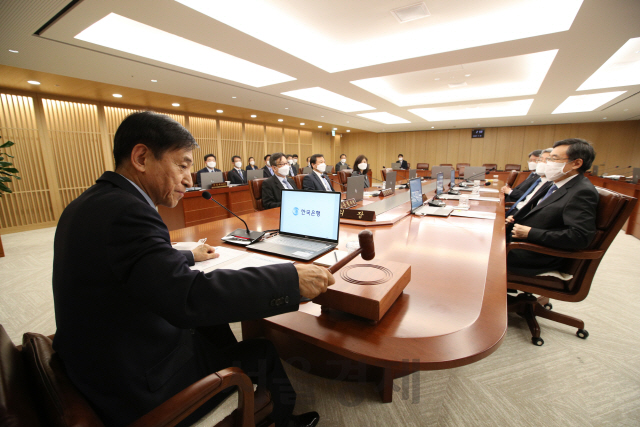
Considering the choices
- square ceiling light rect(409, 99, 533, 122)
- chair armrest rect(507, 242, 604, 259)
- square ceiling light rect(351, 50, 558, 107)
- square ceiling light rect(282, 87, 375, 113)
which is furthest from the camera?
square ceiling light rect(409, 99, 533, 122)

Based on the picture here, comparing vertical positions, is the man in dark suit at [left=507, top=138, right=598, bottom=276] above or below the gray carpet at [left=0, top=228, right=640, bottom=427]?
above

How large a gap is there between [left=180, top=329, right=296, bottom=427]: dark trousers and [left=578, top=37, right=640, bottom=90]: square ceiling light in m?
5.81

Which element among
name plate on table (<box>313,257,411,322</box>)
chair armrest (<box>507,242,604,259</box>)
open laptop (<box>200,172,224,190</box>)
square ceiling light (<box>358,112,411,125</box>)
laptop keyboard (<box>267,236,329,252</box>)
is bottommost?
chair armrest (<box>507,242,604,259</box>)

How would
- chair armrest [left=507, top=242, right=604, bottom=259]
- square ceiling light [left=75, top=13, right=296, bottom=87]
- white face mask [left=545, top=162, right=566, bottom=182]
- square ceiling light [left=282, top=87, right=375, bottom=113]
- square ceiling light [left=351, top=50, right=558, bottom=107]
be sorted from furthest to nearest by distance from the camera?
square ceiling light [left=282, top=87, right=375, bottom=113], square ceiling light [left=351, top=50, right=558, bottom=107], square ceiling light [left=75, top=13, right=296, bottom=87], white face mask [left=545, top=162, right=566, bottom=182], chair armrest [left=507, top=242, right=604, bottom=259]

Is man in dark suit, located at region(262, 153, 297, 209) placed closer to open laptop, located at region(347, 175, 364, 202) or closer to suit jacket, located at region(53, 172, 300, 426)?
open laptop, located at region(347, 175, 364, 202)

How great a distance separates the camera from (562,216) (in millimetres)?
1796

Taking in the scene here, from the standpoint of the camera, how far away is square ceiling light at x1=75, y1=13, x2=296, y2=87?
3189 mm

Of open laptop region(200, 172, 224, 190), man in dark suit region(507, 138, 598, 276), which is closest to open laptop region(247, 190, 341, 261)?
man in dark suit region(507, 138, 598, 276)

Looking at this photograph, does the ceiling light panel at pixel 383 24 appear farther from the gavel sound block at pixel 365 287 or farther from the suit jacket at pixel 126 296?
the gavel sound block at pixel 365 287

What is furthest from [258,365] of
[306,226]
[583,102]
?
[583,102]

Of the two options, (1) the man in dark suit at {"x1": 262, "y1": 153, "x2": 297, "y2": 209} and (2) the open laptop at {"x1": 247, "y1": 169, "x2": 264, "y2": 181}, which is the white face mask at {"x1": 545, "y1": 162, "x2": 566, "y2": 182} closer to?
(1) the man in dark suit at {"x1": 262, "y1": 153, "x2": 297, "y2": 209}

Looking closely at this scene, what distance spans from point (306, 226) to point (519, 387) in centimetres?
153

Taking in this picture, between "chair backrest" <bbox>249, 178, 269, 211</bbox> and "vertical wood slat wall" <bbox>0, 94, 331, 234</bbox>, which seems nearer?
"chair backrest" <bbox>249, 178, 269, 211</bbox>

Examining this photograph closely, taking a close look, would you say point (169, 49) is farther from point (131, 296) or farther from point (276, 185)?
point (131, 296)
